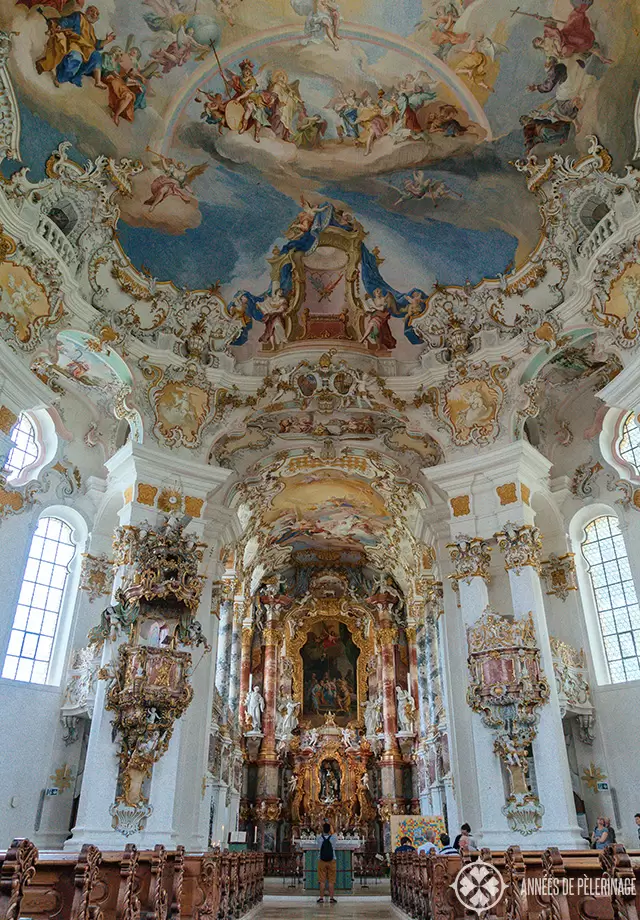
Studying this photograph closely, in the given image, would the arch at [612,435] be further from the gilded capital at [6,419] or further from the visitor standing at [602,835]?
the gilded capital at [6,419]

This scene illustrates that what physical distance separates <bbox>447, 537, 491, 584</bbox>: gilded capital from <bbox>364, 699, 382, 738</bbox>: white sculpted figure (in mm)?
14623

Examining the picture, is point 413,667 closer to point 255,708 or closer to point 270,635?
point 270,635

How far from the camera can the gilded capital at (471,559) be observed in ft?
49.4

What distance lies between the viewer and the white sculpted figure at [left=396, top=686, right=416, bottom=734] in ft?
88.3

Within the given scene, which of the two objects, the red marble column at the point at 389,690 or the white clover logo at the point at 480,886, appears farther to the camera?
the red marble column at the point at 389,690

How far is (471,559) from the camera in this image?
15.1 m

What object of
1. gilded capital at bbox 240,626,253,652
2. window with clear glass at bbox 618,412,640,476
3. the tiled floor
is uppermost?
window with clear glass at bbox 618,412,640,476

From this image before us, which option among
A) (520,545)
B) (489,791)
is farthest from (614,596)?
(489,791)

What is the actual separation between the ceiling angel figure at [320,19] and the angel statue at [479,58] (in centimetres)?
251

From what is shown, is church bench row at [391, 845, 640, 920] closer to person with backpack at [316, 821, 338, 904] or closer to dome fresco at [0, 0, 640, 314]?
person with backpack at [316, 821, 338, 904]

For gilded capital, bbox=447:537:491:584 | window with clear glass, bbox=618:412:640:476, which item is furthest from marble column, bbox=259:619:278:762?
window with clear glass, bbox=618:412:640:476

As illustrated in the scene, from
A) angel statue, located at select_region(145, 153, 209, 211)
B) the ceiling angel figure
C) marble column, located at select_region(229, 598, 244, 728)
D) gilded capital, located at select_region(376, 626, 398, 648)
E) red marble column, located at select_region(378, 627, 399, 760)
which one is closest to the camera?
the ceiling angel figure

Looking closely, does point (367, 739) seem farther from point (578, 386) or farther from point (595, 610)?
point (578, 386)

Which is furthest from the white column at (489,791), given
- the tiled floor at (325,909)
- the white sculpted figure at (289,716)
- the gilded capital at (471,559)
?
the white sculpted figure at (289,716)
